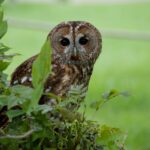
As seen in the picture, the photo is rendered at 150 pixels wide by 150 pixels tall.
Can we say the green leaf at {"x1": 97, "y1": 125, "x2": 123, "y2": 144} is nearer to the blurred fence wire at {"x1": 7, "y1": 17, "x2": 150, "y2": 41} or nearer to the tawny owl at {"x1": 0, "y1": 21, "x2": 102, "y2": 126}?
the tawny owl at {"x1": 0, "y1": 21, "x2": 102, "y2": 126}

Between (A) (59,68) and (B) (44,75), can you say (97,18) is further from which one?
(B) (44,75)

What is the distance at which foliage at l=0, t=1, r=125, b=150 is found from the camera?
168 cm

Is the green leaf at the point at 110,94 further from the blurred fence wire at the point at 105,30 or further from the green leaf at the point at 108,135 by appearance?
the blurred fence wire at the point at 105,30

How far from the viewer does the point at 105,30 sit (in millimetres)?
15359

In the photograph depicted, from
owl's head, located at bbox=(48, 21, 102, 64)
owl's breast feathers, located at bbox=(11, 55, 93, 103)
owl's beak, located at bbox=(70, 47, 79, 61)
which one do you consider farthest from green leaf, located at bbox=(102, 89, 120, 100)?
owl's beak, located at bbox=(70, 47, 79, 61)

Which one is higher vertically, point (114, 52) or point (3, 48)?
point (3, 48)

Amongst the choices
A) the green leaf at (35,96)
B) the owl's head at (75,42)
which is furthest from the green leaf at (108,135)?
the owl's head at (75,42)

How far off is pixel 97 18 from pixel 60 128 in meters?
17.1

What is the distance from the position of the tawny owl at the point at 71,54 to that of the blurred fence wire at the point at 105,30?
1029 centimetres

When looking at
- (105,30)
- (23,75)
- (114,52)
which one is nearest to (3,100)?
(23,75)

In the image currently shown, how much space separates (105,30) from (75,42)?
11759 millimetres

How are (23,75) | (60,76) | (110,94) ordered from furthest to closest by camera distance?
(60,76) < (23,75) < (110,94)

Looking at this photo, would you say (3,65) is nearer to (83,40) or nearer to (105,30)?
(83,40)

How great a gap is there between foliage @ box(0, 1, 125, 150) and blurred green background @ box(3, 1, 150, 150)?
2692 mm
